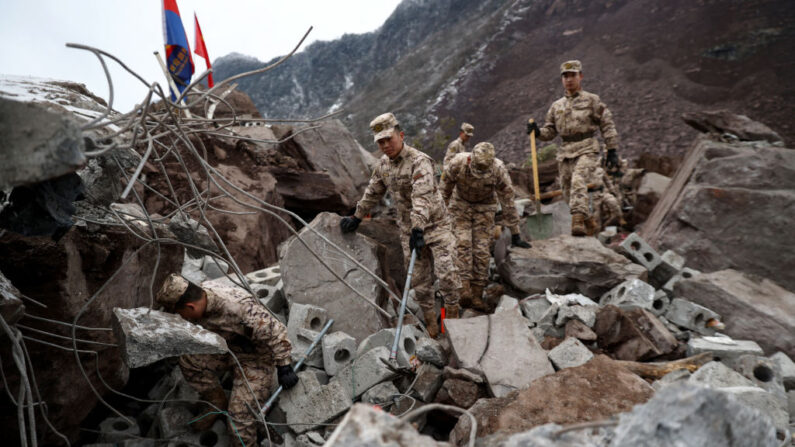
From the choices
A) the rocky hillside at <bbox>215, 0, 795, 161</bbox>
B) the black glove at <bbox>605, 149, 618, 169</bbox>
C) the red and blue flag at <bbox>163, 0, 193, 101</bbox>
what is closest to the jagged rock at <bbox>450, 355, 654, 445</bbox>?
the black glove at <bbox>605, 149, 618, 169</bbox>

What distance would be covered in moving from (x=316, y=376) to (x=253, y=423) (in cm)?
55

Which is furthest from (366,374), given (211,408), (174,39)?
(174,39)

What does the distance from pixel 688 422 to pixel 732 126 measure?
8.03 meters

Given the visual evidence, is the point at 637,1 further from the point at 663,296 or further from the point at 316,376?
the point at 316,376

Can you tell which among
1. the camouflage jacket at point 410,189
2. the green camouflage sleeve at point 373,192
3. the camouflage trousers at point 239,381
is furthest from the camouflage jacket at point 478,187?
the camouflage trousers at point 239,381

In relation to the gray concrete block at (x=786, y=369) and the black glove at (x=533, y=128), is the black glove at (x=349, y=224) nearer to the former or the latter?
the black glove at (x=533, y=128)

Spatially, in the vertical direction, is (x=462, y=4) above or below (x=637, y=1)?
above

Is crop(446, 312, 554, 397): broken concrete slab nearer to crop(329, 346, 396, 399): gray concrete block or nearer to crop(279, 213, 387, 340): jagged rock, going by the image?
crop(329, 346, 396, 399): gray concrete block

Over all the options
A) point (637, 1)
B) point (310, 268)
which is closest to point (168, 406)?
point (310, 268)

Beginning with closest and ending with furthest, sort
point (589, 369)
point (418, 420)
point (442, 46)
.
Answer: point (589, 369)
point (418, 420)
point (442, 46)

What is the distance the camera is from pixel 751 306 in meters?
3.40

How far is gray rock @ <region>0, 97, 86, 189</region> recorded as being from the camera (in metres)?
0.94

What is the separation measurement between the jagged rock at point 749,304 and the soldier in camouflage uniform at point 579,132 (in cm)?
151

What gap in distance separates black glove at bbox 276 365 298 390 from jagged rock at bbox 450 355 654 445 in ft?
4.46
